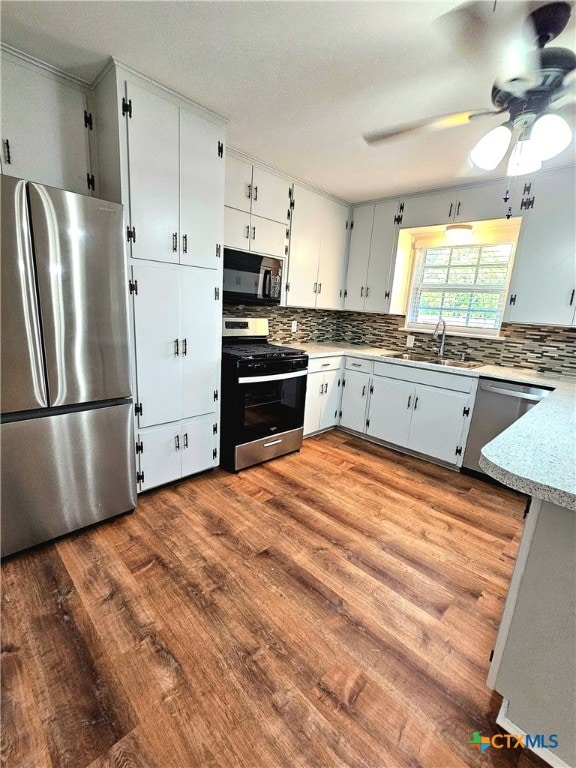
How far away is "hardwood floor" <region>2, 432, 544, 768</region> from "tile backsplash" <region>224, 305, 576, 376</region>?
1460 millimetres

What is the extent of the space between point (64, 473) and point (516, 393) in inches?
121

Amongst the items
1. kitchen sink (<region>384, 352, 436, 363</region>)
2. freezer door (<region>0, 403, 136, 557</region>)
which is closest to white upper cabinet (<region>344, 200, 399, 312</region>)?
kitchen sink (<region>384, 352, 436, 363</region>)

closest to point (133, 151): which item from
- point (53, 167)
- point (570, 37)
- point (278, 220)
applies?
point (53, 167)

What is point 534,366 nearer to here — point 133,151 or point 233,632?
point 233,632

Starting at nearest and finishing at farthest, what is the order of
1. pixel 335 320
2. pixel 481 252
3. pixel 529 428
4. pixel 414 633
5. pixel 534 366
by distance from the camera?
pixel 529 428, pixel 414 633, pixel 534 366, pixel 481 252, pixel 335 320

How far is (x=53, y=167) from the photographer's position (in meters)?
1.93

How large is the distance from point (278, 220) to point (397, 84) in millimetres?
1466

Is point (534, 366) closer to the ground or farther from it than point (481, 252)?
closer to the ground

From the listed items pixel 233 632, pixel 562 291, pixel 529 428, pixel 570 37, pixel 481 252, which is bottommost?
pixel 233 632

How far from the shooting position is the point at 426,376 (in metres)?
3.04

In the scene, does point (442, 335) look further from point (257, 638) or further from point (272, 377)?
point (257, 638)

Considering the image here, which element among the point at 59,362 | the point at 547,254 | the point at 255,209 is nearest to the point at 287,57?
the point at 255,209

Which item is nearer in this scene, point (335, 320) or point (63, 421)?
point (63, 421)

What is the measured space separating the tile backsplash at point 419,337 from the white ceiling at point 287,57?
1.54 meters
